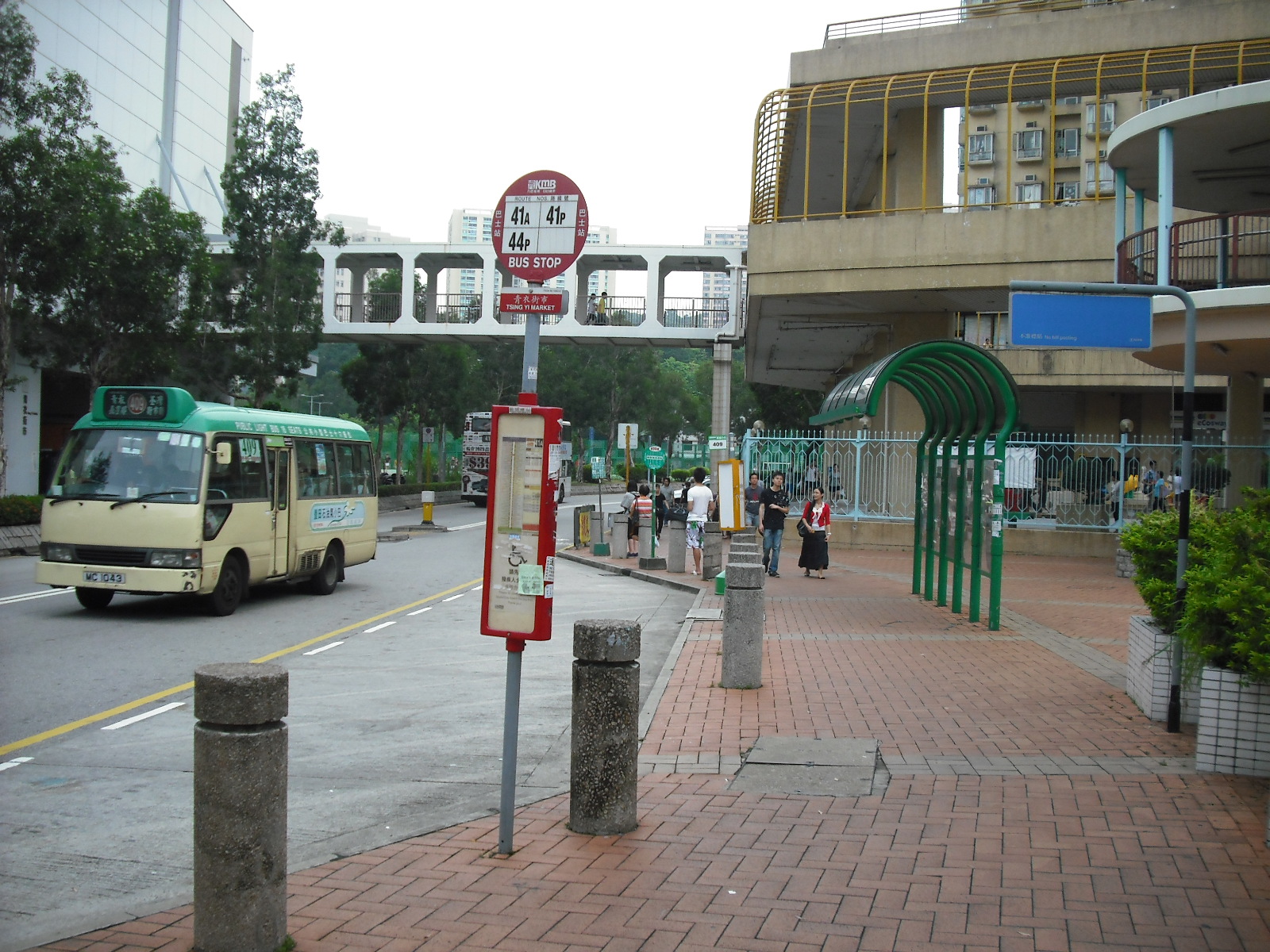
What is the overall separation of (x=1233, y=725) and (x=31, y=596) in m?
14.2

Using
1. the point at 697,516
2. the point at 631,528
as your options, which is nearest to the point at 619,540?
the point at 631,528

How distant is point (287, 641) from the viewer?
39.7 feet

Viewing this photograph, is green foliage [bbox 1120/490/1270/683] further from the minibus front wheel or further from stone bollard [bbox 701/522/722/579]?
the minibus front wheel

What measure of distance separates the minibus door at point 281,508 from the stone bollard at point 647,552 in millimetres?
8160

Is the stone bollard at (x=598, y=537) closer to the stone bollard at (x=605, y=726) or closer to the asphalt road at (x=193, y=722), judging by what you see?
the asphalt road at (x=193, y=722)

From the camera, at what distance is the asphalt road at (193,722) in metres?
5.31

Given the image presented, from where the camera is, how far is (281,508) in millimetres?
15070

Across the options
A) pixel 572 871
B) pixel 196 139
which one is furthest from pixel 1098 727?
pixel 196 139

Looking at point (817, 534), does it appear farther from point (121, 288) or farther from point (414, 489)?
point (414, 489)

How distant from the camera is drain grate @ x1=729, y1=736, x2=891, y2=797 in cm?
634

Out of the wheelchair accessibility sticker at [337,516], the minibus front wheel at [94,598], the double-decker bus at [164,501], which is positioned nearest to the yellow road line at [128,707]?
the double-decker bus at [164,501]

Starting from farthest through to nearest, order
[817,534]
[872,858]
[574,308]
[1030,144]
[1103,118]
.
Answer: [1030,144] < [1103,118] < [574,308] < [817,534] < [872,858]

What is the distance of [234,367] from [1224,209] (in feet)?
90.5

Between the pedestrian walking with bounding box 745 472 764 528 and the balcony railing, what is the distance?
26.3ft
